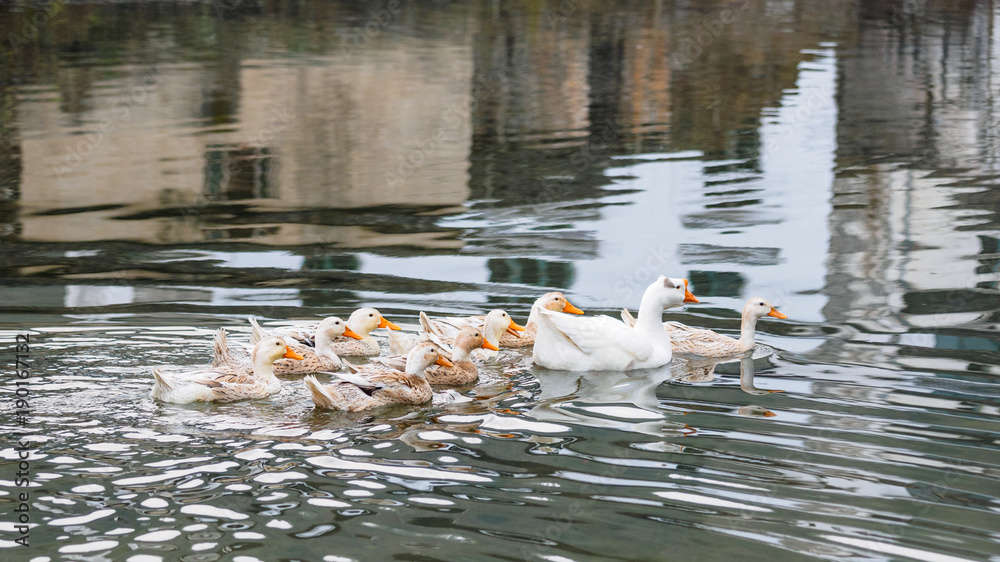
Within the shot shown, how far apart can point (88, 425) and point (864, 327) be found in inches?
269

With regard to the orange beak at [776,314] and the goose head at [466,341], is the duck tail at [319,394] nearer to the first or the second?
the goose head at [466,341]

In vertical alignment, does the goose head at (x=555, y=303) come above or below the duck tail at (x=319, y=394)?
above

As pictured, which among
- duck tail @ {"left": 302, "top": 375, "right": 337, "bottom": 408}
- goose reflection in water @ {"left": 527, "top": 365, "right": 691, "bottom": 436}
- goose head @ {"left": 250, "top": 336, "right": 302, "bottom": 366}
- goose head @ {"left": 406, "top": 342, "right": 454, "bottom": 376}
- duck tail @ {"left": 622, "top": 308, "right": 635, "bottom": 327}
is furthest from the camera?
duck tail @ {"left": 622, "top": 308, "right": 635, "bottom": 327}

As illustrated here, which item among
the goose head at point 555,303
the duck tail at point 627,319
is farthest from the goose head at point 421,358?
the duck tail at point 627,319

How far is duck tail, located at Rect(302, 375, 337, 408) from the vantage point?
823 centimetres

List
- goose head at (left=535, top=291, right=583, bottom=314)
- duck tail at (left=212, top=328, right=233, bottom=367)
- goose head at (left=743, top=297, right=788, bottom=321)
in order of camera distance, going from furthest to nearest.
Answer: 1. goose head at (left=535, top=291, right=583, bottom=314)
2. goose head at (left=743, top=297, right=788, bottom=321)
3. duck tail at (left=212, top=328, right=233, bottom=367)

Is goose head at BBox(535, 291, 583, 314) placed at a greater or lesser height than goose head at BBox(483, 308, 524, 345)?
greater

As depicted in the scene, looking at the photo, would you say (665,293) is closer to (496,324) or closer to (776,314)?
(776,314)

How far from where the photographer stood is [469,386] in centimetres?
938

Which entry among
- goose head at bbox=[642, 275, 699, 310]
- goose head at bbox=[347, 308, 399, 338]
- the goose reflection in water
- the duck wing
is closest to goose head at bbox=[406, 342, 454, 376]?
the duck wing

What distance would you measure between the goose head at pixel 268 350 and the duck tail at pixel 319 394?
72 centimetres

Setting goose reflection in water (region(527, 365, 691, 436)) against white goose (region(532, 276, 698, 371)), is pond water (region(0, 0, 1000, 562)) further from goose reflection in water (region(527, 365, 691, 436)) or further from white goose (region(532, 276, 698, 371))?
white goose (region(532, 276, 698, 371))

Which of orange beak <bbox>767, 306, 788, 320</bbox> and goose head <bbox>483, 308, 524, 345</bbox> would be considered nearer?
goose head <bbox>483, 308, 524, 345</bbox>

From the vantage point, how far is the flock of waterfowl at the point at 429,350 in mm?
8516
